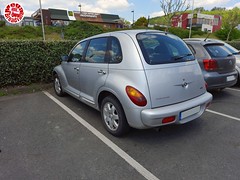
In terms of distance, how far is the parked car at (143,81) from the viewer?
2.51 meters

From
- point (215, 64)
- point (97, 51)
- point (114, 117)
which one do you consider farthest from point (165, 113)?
point (215, 64)

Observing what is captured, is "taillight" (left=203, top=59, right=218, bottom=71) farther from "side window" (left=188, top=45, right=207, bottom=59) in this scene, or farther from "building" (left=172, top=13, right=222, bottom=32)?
"building" (left=172, top=13, right=222, bottom=32)

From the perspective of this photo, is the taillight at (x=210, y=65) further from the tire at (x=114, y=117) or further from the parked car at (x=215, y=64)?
the tire at (x=114, y=117)

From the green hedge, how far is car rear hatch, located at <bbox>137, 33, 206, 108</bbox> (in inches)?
166

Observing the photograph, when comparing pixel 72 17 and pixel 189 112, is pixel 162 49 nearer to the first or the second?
pixel 189 112

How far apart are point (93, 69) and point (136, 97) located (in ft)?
3.90

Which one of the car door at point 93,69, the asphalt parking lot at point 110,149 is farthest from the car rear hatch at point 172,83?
the car door at point 93,69

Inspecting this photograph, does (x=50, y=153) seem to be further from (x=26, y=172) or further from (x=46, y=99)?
(x=46, y=99)

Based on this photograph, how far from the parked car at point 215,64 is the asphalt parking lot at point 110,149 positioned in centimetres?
82

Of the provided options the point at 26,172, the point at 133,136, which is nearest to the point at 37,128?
the point at 26,172

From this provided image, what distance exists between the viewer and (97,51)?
3.40m

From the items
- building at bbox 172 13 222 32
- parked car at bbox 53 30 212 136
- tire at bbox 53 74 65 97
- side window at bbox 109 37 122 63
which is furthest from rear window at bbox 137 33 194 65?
building at bbox 172 13 222 32

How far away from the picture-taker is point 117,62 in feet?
9.39

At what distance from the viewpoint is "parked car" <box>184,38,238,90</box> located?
4.47m
